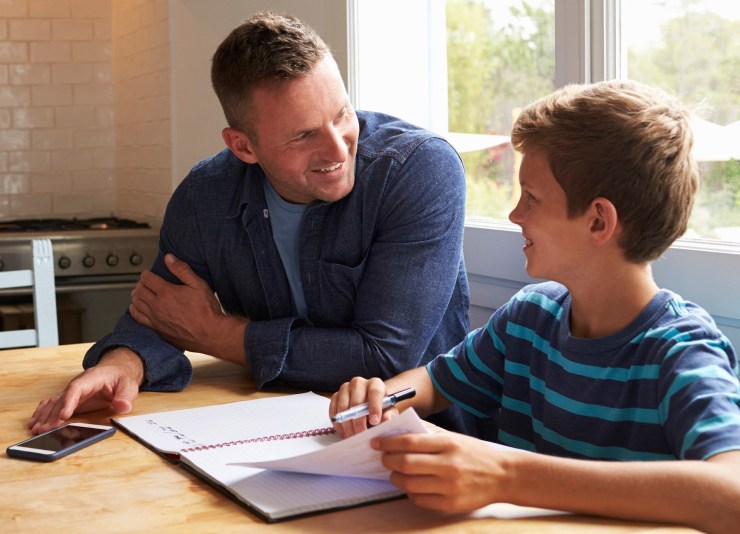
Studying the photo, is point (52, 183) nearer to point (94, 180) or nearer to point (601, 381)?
point (94, 180)

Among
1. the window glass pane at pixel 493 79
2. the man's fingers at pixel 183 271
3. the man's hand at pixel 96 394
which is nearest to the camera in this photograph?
the man's hand at pixel 96 394

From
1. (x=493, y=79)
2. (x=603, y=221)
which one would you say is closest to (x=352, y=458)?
(x=603, y=221)

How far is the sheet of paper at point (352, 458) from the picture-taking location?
113cm

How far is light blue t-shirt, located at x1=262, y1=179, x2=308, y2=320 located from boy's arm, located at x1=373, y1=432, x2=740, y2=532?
0.92 m

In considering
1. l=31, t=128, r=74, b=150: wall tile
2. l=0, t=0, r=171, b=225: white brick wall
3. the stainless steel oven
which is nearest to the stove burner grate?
the stainless steel oven

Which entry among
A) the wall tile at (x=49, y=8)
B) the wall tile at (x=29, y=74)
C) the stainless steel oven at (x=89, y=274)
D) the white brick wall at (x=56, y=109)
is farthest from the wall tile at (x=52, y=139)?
the stainless steel oven at (x=89, y=274)

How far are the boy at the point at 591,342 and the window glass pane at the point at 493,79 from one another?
105 centimetres

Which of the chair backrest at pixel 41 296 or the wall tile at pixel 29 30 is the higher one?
the wall tile at pixel 29 30

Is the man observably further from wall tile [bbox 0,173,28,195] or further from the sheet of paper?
wall tile [bbox 0,173,28,195]

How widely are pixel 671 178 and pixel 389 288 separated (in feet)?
2.01

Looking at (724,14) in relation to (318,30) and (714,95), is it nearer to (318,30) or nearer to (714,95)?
(714,95)

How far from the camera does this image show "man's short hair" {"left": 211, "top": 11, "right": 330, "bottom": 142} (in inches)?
73.7

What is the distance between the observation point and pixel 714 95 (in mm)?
1991

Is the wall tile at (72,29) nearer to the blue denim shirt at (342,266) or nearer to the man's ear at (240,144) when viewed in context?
the blue denim shirt at (342,266)
